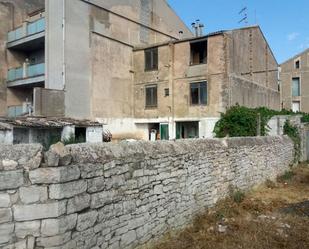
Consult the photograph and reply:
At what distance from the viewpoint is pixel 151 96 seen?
2747 cm

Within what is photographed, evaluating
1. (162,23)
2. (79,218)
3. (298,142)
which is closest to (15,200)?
(79,218)

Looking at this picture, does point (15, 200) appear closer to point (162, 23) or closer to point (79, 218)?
point (79, 218)

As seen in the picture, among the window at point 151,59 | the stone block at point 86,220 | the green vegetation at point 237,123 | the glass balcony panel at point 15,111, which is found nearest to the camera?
the stone block at point 86,220

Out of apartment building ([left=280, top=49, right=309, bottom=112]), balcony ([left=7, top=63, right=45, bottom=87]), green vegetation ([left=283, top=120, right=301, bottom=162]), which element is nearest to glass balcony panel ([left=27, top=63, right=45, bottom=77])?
balcony ([left=7, top=63, right=45, bottom=87])

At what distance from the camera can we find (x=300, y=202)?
1068cm

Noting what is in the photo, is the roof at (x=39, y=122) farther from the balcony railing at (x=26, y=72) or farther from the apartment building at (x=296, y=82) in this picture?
the apartment building at (x=296, y=82)

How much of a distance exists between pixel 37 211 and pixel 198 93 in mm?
21493

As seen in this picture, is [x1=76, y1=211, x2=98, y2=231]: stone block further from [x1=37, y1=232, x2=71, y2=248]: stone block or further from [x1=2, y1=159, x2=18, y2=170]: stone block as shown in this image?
[x1=2, y1=159, x2=18, y2=170]: stone block

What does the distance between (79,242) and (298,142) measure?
57.2 ft

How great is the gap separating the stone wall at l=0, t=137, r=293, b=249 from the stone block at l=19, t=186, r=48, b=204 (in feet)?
0.04

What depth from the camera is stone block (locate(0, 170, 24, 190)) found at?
13.9 feet

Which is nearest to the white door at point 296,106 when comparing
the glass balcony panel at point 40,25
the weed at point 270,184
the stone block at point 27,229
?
the glass balcony panel at point 40,25

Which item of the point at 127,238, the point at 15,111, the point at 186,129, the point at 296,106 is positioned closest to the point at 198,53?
the point at 186,129

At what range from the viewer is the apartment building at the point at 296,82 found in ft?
141
